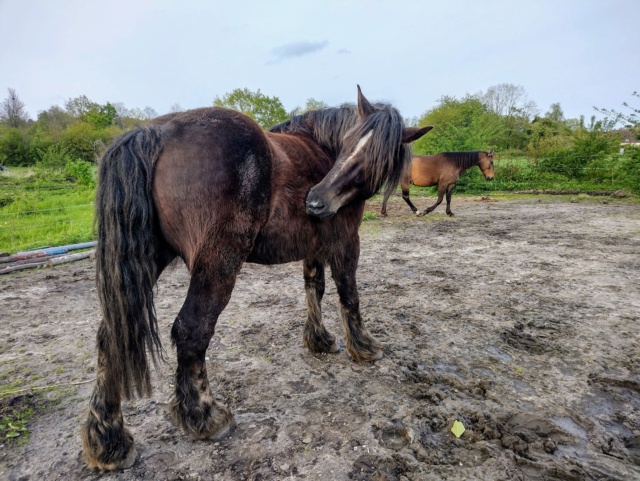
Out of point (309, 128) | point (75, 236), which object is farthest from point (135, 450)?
point (75, 236)

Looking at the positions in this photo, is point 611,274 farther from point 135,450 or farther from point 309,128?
point 135,450

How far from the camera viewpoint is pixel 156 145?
189 cm

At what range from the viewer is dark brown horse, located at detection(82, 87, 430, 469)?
182cm

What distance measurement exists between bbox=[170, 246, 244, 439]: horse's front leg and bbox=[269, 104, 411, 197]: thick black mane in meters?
1.20

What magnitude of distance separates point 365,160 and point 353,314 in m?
1.40

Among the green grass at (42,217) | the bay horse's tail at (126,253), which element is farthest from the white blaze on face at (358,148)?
the green grass at (42,217)

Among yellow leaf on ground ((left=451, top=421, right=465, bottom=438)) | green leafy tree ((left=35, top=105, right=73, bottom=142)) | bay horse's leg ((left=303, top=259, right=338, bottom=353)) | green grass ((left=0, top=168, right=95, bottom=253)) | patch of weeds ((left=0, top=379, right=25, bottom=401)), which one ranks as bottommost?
yellow leaf on ground ((left=451, top=421, right=465, bottom=438))

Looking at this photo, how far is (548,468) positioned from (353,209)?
2007 mm

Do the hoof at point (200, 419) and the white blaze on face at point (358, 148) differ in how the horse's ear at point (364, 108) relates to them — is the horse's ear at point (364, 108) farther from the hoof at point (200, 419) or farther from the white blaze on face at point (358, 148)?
the hoof at point (200, 419)

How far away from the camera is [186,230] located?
191 cm

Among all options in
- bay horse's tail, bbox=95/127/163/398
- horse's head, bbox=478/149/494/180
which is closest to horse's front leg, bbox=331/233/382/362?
bay horse's tail, bbox=95/127/163/398

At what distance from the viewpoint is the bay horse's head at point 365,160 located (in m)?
2.27

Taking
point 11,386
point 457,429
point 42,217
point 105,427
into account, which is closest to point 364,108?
point 457,429

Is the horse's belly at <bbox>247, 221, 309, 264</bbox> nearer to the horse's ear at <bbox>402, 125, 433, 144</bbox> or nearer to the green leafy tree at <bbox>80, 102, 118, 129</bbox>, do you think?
the horse's ear at <bbox>402, 125, 433, 144</bbox>
